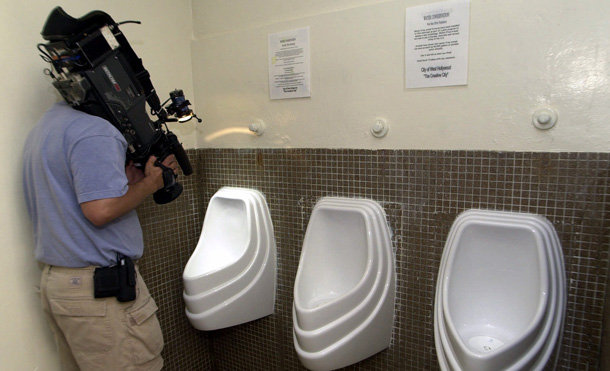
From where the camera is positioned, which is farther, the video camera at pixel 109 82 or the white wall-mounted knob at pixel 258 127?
the white wall-mounted knob at pixel 258 127

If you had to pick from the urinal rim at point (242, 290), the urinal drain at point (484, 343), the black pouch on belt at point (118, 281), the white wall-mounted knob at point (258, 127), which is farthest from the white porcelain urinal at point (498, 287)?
the black pouch on belt at point (118, 281)

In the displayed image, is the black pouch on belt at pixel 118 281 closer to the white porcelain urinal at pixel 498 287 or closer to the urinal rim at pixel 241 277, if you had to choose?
the urinal rim at pixel 241 277

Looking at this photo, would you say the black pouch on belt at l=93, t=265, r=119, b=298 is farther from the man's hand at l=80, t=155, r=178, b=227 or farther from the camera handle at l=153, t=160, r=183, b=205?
the camera handle at l=153, t=160, r=183, b=205

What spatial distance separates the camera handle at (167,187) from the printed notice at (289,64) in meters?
0.61

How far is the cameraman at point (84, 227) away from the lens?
1.22m

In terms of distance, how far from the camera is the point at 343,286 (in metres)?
1.62

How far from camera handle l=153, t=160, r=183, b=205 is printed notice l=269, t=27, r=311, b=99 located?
0.61 m

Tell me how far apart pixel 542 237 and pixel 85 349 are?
1.60 metres

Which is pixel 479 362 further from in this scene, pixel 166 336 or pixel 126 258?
pixel 166 336

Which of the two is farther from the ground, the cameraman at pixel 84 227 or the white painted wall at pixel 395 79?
the white painted wall at pixel 395 79

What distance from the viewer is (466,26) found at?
1313mm

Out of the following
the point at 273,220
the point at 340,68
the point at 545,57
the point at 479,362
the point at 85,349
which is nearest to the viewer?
the point at 479,362

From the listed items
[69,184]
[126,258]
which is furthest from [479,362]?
[69,184]

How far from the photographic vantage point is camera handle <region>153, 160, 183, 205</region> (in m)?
1.45
